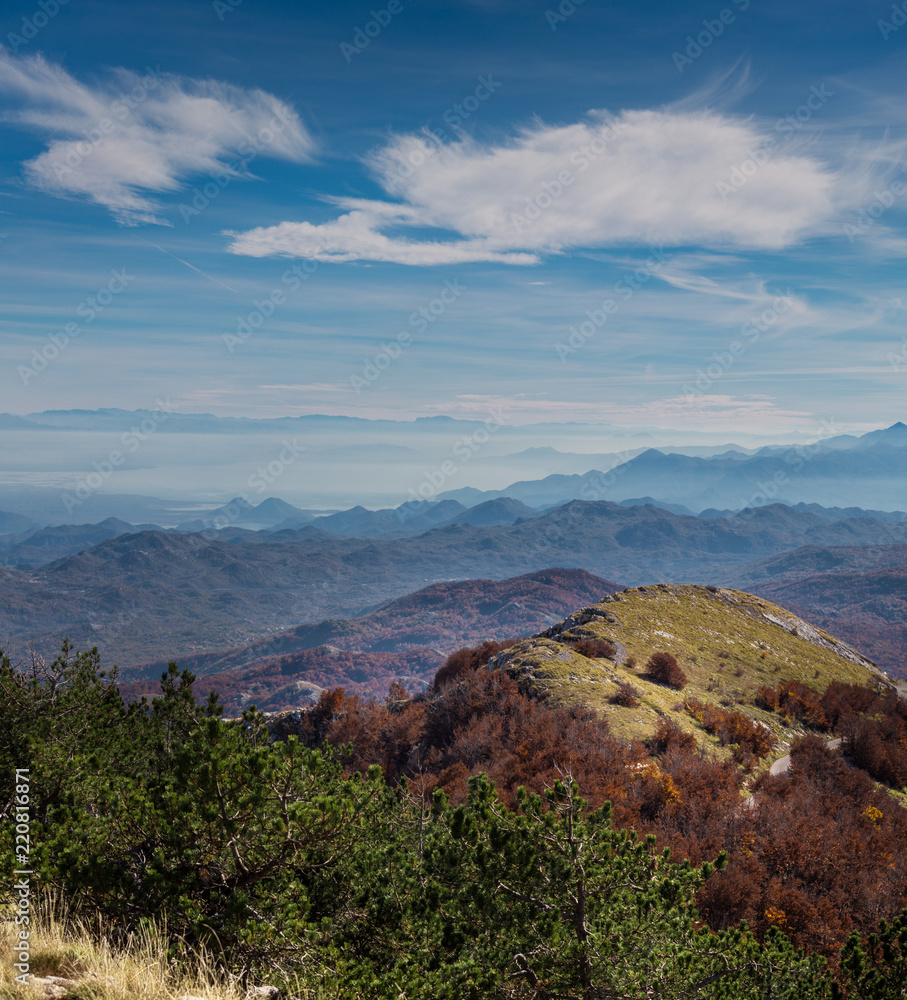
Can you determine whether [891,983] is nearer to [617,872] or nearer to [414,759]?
[617,872]

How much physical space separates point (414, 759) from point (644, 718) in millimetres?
12105

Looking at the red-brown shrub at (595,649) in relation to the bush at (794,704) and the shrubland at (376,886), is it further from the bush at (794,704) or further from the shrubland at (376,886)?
the shrubland at (376,886)

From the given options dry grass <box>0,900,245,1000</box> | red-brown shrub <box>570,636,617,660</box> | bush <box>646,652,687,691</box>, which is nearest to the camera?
dry grass <box>0,900,245,1000</box>

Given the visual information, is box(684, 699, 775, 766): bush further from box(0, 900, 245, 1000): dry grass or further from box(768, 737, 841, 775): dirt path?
box(0, 900, 245, 1000): dry grass

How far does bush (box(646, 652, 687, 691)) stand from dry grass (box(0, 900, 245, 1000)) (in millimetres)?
32497

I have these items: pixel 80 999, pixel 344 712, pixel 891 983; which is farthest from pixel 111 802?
pixel 344 712

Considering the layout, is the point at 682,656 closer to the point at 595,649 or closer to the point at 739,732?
the point at 595,649

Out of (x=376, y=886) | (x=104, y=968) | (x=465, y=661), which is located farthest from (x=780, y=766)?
(x=104, y=968)

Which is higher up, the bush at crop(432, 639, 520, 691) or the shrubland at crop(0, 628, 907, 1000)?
the shrubland at crop(0, 628, 907, 1000)

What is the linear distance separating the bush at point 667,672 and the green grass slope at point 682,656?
614mm

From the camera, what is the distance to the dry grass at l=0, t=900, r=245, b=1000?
5977 mm

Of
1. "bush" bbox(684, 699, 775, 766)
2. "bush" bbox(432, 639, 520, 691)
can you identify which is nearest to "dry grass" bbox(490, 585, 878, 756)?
"bush" bbox(684, 699, 775, 766)
